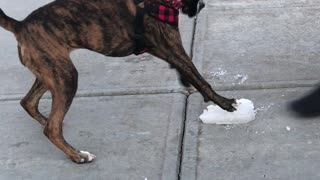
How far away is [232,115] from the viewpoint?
423cm

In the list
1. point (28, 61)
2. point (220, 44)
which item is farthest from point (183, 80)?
point (28, 61)

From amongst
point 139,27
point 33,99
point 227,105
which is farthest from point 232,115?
point 33,99

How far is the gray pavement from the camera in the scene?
3.86m

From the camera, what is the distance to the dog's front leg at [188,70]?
406 centimetres

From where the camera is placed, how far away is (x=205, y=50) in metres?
5.25

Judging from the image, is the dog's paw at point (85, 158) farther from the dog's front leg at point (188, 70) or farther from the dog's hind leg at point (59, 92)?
the dog's front leg at point (188, 70)

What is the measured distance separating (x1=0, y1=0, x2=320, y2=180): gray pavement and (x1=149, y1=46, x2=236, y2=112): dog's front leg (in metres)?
0.18

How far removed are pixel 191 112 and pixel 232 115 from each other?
321 millimetres

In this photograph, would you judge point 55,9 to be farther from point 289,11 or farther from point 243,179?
point 289,11

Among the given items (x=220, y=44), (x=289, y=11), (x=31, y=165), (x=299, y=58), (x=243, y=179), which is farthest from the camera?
(x=289, y=11)

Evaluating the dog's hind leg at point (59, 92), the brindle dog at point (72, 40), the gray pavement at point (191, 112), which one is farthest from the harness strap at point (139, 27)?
the gray pavement at point (191, 112)

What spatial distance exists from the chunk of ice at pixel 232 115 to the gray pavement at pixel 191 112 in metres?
0.05

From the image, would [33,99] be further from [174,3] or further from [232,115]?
[232,115]

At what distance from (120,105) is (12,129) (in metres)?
0.79
